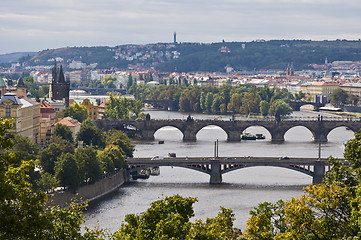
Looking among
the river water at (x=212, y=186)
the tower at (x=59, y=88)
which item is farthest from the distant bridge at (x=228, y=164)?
the tower at (x=59, y=88)

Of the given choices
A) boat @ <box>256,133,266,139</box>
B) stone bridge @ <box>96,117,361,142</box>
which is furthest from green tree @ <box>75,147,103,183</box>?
boat @ <box>256,133,266,139</box>

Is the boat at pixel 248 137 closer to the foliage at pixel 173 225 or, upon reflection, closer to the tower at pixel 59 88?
the tower at pixel 59 88

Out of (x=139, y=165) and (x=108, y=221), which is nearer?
(x=108, y=221)

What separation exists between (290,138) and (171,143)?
13.7m

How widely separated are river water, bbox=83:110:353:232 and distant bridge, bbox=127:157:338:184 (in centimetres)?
67

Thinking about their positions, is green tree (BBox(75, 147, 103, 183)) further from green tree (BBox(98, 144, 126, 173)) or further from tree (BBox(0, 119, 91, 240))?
tree (BBox(0, 119, 91, 240))

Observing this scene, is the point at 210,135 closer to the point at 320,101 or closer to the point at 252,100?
the point at 252,100

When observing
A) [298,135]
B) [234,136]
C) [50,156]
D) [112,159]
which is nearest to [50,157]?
[50,156]

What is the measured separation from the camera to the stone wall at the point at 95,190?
156 feet

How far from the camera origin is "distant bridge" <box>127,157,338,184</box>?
2290 inches

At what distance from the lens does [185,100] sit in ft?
450

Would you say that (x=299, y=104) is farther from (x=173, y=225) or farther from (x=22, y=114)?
(x=173, y=225)

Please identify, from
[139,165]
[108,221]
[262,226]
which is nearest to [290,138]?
[139,165]

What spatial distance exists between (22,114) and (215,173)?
17512 mm
